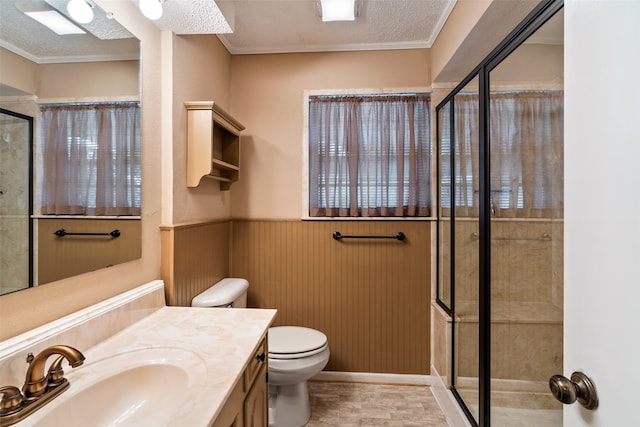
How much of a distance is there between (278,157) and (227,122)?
52cm

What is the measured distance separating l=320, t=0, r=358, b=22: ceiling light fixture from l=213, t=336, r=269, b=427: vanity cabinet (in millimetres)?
1830

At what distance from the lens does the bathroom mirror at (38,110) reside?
787 mm

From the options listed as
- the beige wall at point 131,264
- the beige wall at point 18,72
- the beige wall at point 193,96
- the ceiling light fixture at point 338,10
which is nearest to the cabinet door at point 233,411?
the beige wall at point 131,264

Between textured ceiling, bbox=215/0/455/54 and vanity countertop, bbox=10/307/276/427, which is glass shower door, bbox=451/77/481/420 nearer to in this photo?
textured ceiling, bbox=215/0/455/54

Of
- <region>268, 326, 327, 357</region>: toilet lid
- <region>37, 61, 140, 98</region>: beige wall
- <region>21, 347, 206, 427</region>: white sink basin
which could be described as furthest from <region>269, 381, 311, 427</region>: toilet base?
<region>37, 61, 140, 98</region>: beige wall

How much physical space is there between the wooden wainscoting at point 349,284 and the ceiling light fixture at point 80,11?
1509mm

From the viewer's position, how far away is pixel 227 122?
1.92 metres

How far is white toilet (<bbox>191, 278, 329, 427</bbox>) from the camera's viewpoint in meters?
1.71
